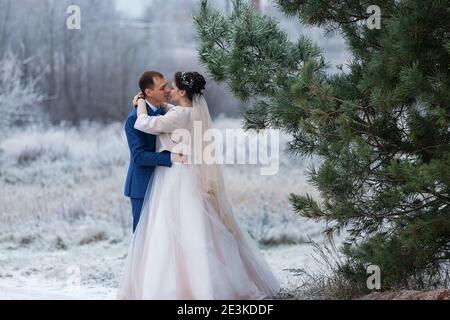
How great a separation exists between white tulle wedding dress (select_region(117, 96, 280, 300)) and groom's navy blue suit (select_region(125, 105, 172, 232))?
0.19 feet

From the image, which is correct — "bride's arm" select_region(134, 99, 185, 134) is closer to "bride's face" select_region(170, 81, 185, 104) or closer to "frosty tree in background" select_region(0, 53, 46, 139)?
"bride's face" select_region(170, 81, 185, 104)

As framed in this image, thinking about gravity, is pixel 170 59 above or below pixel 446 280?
above

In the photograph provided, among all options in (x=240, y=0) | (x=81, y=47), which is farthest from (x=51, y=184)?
(x=240, y=0)

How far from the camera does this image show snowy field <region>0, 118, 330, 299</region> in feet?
31.5

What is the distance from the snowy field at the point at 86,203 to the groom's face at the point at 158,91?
3.97 metres

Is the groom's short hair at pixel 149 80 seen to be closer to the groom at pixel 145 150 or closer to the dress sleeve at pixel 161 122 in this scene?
the groom at pixel 145 150

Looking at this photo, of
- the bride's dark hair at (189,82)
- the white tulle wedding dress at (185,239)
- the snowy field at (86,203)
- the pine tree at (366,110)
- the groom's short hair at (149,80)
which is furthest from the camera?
the snowy field at (86,203)

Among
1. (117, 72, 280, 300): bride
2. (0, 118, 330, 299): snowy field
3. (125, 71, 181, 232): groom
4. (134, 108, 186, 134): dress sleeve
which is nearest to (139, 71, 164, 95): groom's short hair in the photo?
(125, 71, 181, 232): groom

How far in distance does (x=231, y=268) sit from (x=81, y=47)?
813cm

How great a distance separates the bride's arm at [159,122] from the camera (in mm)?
4496

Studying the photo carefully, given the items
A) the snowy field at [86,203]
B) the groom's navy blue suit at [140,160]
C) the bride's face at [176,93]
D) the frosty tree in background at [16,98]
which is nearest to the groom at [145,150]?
the groom's navy blue suit at [140,160]
